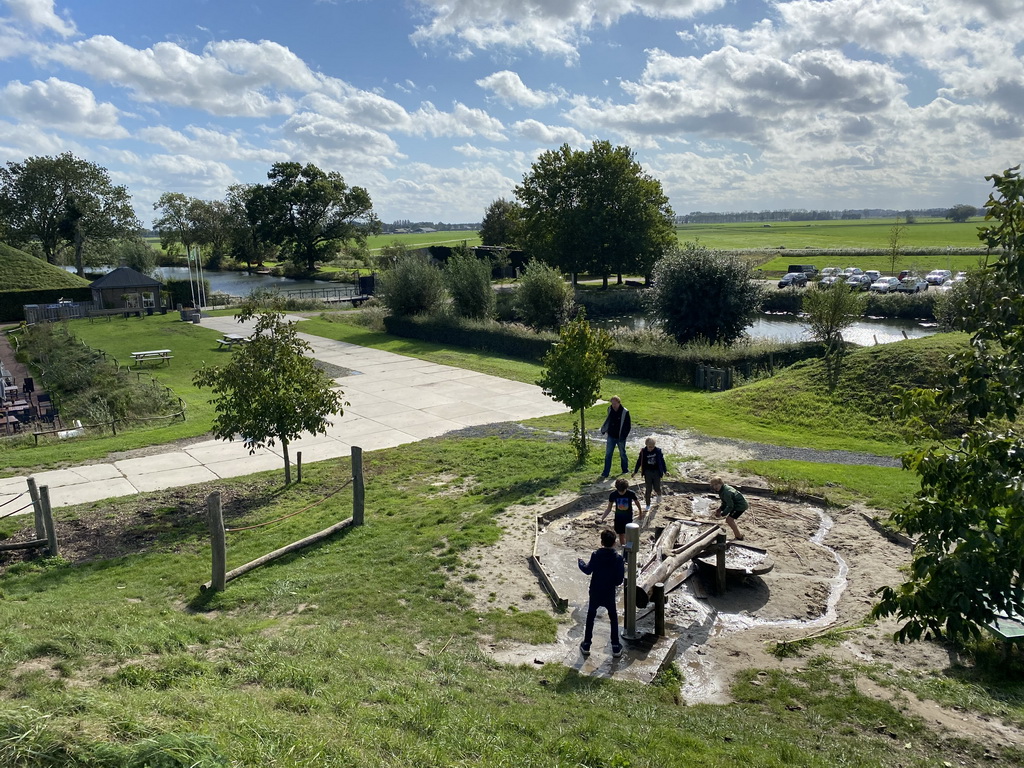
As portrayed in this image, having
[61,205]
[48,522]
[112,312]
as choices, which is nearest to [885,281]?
[112,312]

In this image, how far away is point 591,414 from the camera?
70.5ft

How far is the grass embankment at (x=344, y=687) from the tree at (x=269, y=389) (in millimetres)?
3166

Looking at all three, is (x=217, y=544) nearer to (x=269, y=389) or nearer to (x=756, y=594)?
(x=269, y=389)

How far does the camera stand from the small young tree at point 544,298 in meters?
41.1

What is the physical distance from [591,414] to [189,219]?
10430 centimetres

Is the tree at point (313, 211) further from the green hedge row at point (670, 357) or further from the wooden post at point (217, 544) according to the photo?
the wooden post at point (217, 544)

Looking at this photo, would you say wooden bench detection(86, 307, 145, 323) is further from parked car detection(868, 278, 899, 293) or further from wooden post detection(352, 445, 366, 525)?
parked car detection(868, 278, 899, 293)

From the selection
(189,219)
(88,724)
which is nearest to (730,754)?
(88,724)

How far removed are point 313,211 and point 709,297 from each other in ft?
225

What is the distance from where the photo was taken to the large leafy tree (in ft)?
195

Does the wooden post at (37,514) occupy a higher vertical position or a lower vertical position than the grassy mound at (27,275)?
lower

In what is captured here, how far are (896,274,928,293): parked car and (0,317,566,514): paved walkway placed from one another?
41202 millimetres

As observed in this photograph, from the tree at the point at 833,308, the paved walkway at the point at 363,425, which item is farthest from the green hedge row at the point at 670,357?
the paved walkway at the point at 363,425

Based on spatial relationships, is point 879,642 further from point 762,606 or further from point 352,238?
point 352,238
